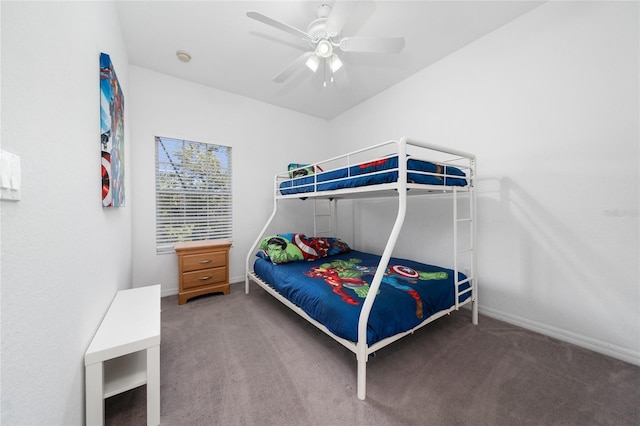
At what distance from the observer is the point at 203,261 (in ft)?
9.04

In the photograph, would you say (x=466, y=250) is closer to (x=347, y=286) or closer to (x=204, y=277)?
(x=347, y=286)

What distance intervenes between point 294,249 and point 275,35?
224 cm

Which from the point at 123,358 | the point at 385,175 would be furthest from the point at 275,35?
the point at 123,358

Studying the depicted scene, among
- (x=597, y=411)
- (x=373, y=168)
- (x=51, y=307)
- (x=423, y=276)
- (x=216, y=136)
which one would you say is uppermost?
(x=216, y=136)

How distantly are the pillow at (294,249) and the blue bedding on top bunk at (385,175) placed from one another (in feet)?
2.83

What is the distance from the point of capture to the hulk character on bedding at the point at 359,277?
5.64ft

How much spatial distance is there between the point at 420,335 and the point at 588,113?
219cm

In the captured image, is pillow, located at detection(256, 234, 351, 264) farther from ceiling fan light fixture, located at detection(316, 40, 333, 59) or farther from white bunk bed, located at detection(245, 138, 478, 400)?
ceiling fan light fixture, located at detection(316, 40, 333, 59)

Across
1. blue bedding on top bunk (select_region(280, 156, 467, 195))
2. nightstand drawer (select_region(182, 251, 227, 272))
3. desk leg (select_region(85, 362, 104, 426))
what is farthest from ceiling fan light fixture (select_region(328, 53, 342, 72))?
desk leg (select_region(85, 362, 104, 426))

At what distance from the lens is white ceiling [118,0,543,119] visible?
6.34 ft

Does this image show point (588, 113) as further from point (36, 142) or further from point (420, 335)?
point (36, 142)

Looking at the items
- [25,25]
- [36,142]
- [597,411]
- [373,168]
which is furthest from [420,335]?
[25,25]

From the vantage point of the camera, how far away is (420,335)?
1970mm

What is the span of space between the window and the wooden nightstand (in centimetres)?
25
